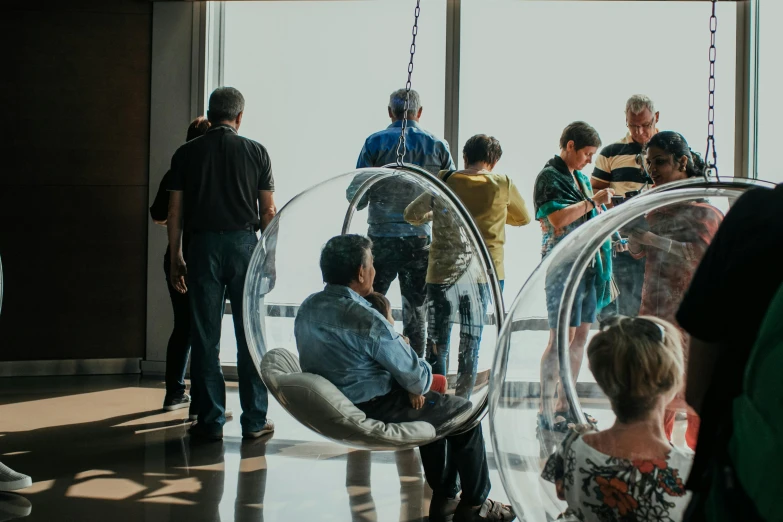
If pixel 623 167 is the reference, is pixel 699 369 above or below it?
below

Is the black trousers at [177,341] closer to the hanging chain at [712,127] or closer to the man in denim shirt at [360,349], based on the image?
the man in denim shirt at [360,349]

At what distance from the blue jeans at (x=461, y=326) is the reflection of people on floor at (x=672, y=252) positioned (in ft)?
1.55

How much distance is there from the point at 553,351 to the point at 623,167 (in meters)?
2.96

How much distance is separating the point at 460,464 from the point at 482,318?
109 cm

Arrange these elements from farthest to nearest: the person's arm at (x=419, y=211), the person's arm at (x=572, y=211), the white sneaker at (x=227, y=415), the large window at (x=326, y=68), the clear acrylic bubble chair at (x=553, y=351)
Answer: the large window at (x=326, y=68), the white sneaker at (x=227, y=415), the person's arm at (x=572, y=211), the person's arm at (x=419, y=211), the clear acrylic bubble chair at (x=553, y=351)

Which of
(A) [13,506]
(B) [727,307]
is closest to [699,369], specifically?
(B) [727,307]

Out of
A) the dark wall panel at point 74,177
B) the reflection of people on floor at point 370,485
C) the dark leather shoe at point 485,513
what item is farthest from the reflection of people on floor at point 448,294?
the dark wall panel at point 74,177

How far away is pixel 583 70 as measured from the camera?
4961 millimetres

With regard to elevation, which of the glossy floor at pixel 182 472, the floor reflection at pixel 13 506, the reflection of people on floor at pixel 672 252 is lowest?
the floor reflection at pixel 13 506

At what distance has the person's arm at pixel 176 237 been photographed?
3.75m

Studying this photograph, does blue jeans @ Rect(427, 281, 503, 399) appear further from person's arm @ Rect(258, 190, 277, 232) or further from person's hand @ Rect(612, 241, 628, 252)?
person's arm @ Rect(258, 190, 277, 232)

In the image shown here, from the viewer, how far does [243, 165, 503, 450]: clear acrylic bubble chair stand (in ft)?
4.90

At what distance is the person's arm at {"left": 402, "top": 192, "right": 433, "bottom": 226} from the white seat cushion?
32 cm

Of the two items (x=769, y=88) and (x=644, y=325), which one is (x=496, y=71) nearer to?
(x=769, y=88)
